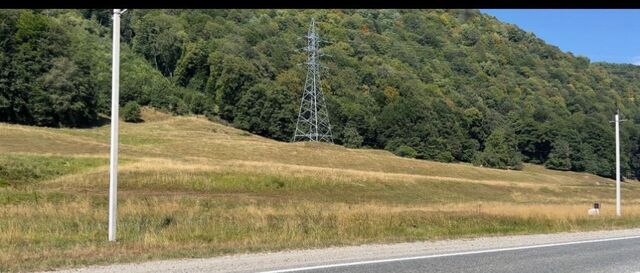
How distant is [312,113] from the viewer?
115188 mm

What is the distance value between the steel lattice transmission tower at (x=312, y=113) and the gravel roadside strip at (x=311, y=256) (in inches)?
3638

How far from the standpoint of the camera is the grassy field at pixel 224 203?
15959mm

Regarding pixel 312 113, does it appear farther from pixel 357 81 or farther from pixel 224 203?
pixel 224 203

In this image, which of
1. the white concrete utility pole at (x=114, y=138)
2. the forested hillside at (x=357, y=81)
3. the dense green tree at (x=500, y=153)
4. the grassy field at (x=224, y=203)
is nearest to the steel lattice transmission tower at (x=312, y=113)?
the forested hillside at (x=357, y=81)

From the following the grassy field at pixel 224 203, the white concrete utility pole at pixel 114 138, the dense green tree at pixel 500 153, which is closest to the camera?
the grassy field at pixel 224 203

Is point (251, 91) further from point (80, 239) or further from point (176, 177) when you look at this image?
point (80, 239)

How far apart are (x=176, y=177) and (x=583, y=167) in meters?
118

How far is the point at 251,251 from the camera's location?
557 inches

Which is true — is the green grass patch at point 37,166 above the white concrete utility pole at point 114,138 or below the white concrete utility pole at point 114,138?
below

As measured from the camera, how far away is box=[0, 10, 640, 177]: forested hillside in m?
96.8

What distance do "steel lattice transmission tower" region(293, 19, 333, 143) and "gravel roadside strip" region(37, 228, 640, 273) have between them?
303ft

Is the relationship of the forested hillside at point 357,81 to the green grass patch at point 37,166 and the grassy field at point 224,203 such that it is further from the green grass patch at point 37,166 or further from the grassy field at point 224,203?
the green grass patch at point 37,166

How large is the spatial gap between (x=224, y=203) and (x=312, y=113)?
80359 millimetres

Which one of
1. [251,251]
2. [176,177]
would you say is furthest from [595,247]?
[176,177]
